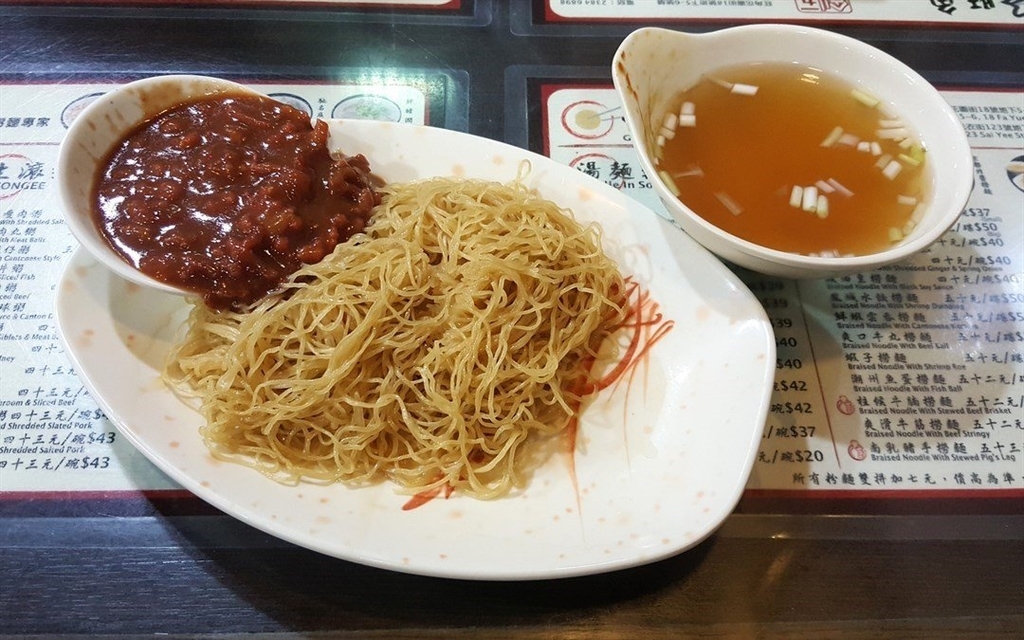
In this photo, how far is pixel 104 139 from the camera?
78.7 inches

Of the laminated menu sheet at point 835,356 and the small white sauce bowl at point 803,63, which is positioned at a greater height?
the small white sauce bowl at point 803,63

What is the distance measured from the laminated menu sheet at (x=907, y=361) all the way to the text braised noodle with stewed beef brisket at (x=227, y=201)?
1.09 metres

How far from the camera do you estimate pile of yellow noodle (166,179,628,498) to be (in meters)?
1.84

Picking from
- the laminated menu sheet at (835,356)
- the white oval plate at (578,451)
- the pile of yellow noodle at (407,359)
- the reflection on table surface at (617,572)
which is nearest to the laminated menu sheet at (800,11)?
the reflection on table surface at (617,572)

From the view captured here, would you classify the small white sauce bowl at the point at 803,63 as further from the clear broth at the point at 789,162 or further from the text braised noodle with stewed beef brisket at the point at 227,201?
the text braised noodle with stewed beef brisket at the point at 227,201

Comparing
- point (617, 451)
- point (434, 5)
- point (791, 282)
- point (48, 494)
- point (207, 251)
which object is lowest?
point (48, 494)

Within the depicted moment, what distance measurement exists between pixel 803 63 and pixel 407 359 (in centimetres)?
178

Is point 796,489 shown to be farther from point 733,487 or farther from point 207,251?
point 207,251

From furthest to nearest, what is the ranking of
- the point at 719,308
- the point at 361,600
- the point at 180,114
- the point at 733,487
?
the point at 180,114
the point at 719,308
the point at 361,600
the point at 733,487

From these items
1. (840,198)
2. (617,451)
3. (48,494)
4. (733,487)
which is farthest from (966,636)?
(48,494)

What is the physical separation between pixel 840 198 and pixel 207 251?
198 centimetres

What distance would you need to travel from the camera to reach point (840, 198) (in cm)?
214

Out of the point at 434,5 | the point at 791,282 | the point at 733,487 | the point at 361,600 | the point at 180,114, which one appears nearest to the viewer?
the point at 733,487

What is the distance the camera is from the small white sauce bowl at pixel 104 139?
1816 millimetres
